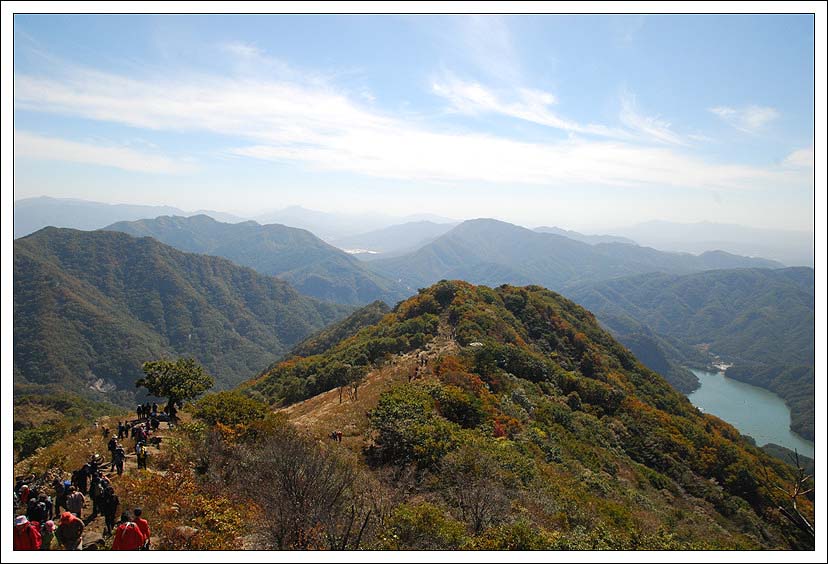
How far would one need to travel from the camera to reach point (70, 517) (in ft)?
31.2

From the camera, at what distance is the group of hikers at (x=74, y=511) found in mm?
8758

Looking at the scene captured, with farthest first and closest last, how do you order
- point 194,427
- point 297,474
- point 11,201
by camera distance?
point 194,427, point 297,474, point 11,201

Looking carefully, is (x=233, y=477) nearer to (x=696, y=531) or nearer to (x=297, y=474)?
(x=297, y=474)

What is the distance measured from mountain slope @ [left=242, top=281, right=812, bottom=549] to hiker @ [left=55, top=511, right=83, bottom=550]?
695cm

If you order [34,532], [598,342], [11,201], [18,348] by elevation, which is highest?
[11,201]

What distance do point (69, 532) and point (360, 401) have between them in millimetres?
15468

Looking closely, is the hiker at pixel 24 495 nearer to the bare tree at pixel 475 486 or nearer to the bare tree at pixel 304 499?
the bare tree at pixel 304 499

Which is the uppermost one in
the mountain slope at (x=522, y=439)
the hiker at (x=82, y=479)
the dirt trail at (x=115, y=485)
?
the hiker at (x=82, y=479)

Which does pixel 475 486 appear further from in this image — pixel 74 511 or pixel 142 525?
pixel 74 511

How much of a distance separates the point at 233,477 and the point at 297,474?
3856 mm

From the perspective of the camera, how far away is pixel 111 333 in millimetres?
154625

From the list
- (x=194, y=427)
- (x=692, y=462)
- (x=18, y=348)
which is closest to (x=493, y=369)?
(x=692, y=462)

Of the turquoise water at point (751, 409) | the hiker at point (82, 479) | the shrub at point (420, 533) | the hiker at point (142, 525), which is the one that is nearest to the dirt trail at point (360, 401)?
the hiker at point (82, 479)

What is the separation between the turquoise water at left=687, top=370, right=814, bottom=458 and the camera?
424ft
